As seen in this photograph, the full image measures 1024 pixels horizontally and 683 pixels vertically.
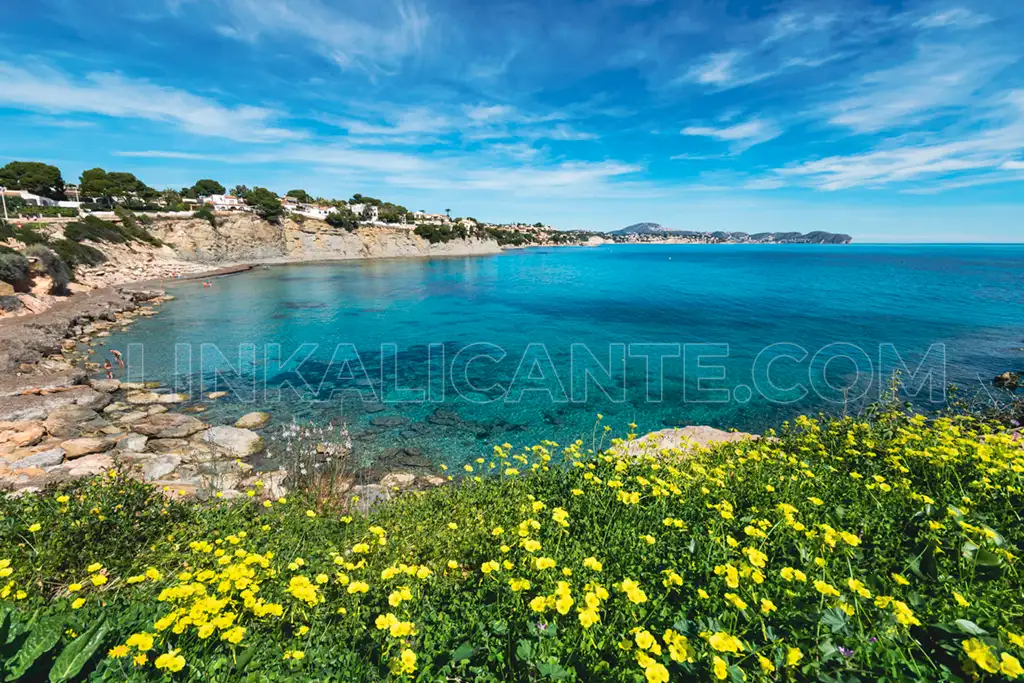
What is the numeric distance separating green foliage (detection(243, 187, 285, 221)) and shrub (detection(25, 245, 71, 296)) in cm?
6044

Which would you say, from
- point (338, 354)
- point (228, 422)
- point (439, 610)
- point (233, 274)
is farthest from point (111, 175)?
point (439, 610)

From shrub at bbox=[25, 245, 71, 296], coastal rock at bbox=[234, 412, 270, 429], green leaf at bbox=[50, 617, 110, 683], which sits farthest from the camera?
shrub at bbox=[25, 245, 71, 296]

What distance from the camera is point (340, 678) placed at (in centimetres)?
305

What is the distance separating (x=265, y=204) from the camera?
8969 centimetres

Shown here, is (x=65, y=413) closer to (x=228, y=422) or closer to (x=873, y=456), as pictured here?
(x=228, y=422)

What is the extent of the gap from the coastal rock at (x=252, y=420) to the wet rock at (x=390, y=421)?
3612mm

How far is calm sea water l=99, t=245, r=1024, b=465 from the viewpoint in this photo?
49.9 ft

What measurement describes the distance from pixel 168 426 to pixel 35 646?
1269 cm

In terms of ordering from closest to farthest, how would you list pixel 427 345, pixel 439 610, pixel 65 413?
pixel 439 610, pixel 65 413, pixel 427 345

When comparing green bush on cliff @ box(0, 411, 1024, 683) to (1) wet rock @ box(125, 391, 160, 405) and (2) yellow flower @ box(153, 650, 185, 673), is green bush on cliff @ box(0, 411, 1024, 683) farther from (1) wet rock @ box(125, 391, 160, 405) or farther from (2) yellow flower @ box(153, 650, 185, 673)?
(1) wet rock @ box(125, 391, 160, 405)

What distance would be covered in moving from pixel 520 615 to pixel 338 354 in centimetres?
2223

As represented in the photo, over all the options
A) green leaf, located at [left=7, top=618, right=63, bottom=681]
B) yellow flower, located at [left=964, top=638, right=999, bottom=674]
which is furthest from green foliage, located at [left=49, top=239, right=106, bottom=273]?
yellow flower, located at [left=964, top=638, right=999, bottom=674]

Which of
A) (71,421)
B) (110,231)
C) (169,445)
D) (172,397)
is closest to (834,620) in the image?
(169,445)

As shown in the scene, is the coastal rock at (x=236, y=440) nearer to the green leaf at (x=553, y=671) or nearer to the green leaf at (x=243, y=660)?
the green leaf at (x=243, y=660)
